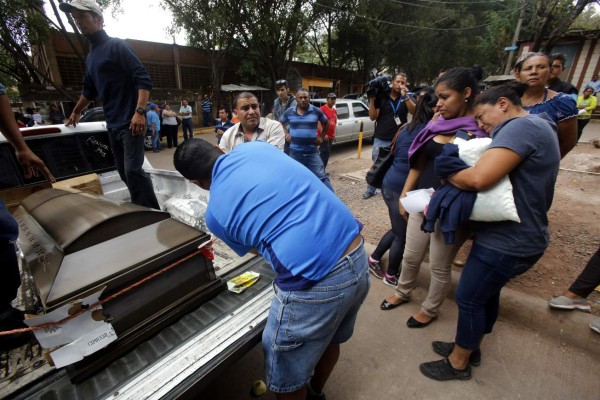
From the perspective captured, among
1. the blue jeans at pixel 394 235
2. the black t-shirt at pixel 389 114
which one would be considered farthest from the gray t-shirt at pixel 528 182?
the black t-shirt at pixel 389 114

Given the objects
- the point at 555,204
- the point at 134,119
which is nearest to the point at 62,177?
the point at 134,119

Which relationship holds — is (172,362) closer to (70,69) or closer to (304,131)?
(304,131)

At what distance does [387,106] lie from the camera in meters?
4.92

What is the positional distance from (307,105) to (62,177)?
3336 millimetres

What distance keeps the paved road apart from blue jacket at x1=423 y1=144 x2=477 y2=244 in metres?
1.06

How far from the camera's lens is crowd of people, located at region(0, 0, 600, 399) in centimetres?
132

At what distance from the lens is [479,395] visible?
6.32ft

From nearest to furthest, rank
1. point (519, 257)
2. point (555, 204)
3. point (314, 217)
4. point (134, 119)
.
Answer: point (314, 217)
point (519, 257)
point (134, 119)
point (555, 204)

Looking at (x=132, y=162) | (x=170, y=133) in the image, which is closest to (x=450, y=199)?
(x=132, y=162)

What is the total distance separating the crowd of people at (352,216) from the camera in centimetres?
132

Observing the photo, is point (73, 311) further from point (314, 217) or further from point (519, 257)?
point (519, 257)

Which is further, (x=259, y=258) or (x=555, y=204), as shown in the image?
(x=555, y=204)

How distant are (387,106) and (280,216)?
168 inches

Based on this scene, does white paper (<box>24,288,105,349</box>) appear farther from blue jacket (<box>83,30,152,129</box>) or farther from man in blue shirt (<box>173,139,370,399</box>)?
blue jacket (<box>83,30,152,129</box>)
